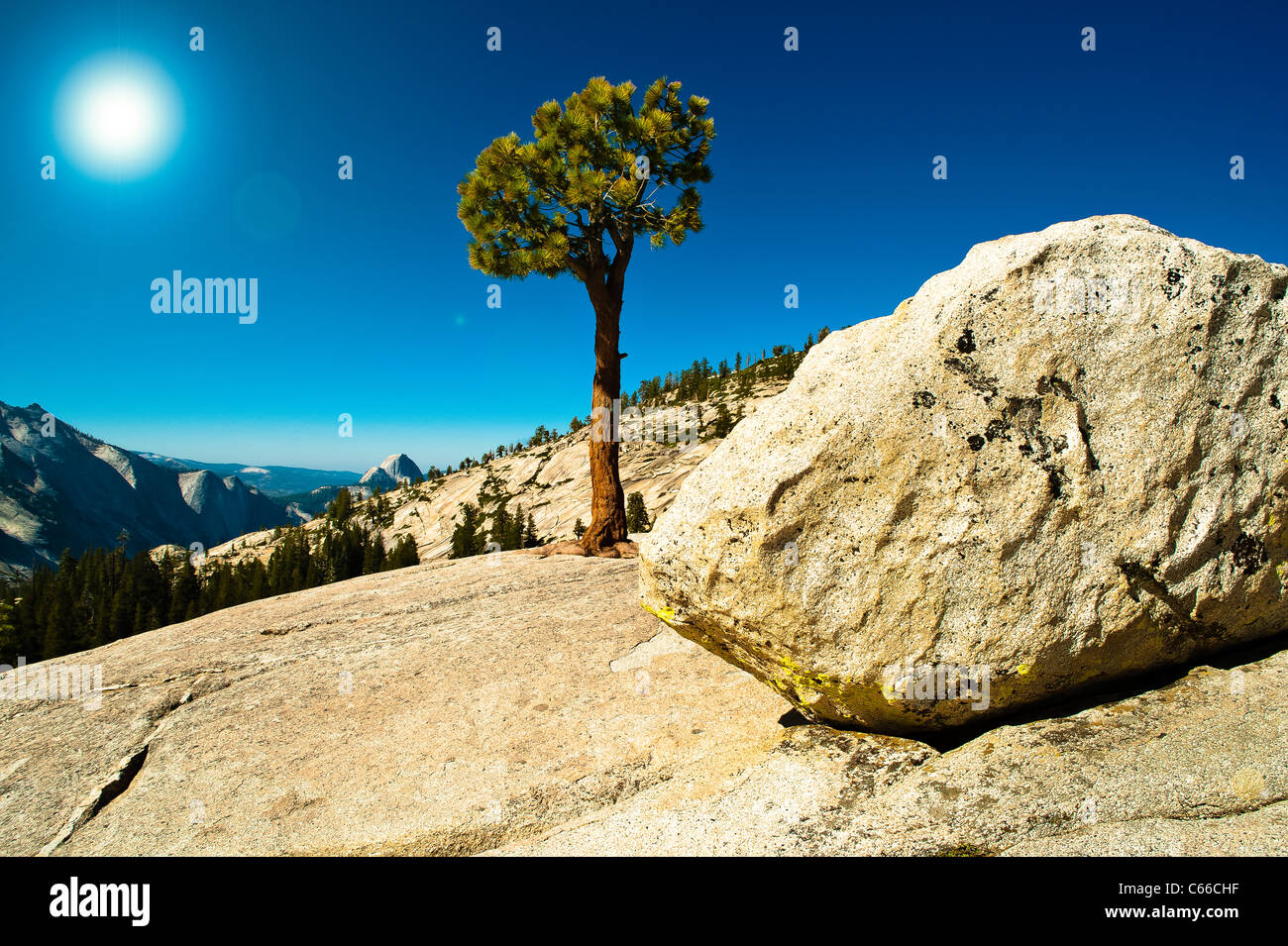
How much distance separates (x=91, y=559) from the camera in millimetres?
86812

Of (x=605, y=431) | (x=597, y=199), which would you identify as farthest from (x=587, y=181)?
(x=605, y=431)

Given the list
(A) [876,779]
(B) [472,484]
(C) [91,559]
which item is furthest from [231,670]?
(B) [472,484]

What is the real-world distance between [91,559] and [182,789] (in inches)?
4531

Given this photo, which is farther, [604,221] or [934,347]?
[604,221]

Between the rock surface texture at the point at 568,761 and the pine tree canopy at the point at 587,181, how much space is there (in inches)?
373

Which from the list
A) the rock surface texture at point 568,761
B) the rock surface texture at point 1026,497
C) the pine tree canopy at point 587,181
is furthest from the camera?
the pine tree canopy at point 587,181

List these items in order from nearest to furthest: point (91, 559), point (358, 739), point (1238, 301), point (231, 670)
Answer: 1. point (1238, 301)
2. point (358, 739)
3. point (231, 670)
4. point (91, 559)

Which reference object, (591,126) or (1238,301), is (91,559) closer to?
(591,126)

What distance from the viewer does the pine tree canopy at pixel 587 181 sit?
13.2 metres

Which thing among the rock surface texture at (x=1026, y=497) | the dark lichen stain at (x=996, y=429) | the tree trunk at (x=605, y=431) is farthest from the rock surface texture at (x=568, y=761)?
the tree trunk at (x=605, y=431)

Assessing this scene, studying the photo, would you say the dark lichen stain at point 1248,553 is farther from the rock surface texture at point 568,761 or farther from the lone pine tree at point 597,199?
the lone pine tree at point 597,199

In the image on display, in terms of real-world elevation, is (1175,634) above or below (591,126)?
below

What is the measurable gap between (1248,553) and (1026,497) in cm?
223

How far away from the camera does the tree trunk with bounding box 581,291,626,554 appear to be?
47.7ft
